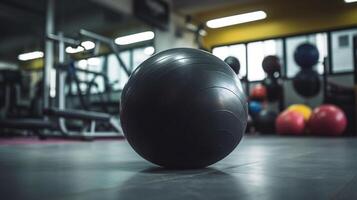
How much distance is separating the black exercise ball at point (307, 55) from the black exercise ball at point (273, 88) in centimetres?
67

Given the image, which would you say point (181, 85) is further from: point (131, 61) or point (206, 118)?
point (131, 61)

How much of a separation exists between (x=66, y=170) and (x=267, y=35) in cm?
757

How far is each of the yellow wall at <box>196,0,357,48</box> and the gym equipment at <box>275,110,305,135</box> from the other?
2406mm

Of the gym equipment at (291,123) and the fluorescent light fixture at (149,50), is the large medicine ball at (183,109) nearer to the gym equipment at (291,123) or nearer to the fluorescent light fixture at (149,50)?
the gym equipment at (291,123)

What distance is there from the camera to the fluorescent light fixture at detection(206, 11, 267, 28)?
8367mm

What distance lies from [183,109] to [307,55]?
20.3 ft

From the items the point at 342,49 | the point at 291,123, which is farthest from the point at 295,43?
the point at 291,123

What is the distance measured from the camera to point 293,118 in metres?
6.50

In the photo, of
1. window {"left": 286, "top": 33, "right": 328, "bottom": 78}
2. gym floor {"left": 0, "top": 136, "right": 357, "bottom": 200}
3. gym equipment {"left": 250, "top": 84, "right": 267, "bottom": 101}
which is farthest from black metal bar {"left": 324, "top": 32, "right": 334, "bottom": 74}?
gym floor {"left": 0, "top": 136, "right": 357, "bottom": 200}

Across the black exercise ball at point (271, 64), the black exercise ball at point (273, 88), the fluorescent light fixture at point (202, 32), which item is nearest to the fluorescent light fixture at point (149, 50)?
the fluorescent light fixture at point (202, 32)

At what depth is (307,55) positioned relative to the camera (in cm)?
696

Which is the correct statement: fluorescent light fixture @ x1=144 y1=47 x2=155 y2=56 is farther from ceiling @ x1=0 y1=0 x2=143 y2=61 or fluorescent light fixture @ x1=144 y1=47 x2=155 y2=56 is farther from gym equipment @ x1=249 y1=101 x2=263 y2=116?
gym equipment @ x1=249 y1=101 x2=263 y2=116

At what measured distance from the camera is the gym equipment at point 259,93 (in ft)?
25.8

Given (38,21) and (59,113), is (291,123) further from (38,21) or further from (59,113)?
(38,21)
